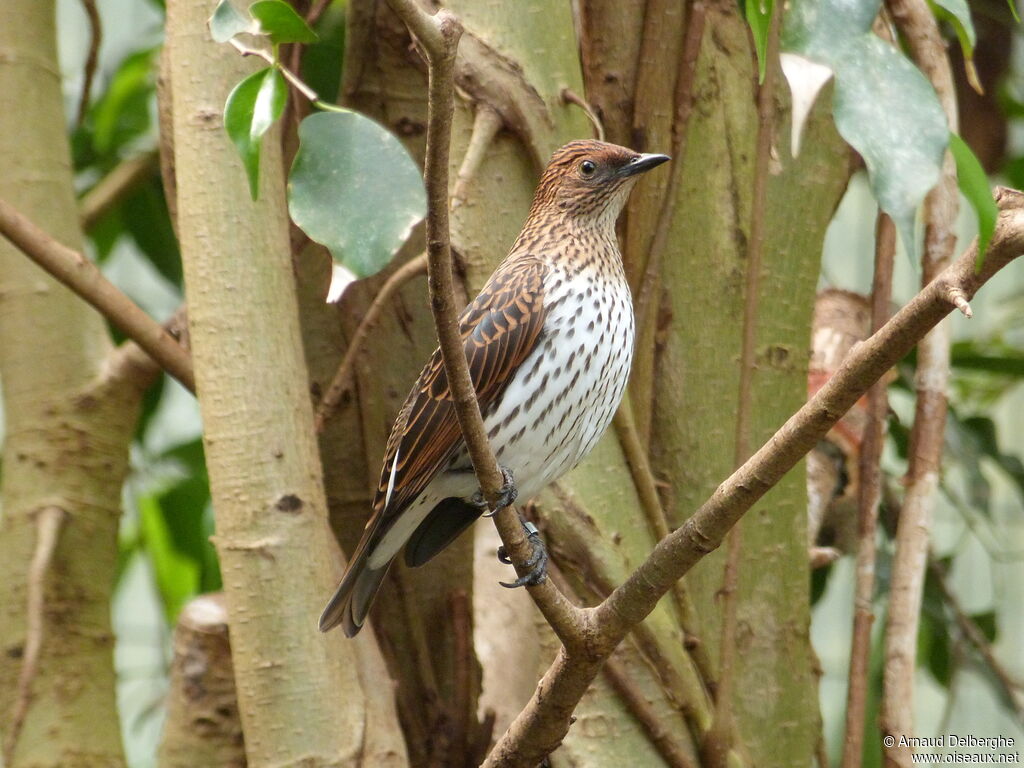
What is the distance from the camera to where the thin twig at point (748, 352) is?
2.37 m

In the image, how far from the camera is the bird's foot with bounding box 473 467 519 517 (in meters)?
1.69

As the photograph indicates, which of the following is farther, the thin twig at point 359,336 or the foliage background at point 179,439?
the foliage background at point 179,439

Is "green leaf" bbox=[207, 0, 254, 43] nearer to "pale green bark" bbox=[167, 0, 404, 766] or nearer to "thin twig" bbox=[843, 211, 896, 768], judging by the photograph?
"pale green bark" bbox=[167, 0, 404, 766]

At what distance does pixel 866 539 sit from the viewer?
2609 mm

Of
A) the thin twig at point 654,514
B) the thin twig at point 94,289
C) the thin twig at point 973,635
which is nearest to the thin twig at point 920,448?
the thin twig at point 654,514

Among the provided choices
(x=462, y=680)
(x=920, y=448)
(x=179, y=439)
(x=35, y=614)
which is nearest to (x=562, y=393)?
(x=462, y=680)

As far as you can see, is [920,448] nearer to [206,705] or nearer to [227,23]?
[206,705]

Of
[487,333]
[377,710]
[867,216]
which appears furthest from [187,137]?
[867,216]

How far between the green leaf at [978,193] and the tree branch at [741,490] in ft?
0.09

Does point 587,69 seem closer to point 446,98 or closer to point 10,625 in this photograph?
point 446,98

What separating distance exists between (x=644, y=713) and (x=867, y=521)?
2.32 feet

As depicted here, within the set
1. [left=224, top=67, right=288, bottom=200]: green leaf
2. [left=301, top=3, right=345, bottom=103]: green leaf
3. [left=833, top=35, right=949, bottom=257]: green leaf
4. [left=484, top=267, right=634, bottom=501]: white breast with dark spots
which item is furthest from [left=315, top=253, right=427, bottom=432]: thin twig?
[left=833, top=35, right=949, bottom=257]: green leaf

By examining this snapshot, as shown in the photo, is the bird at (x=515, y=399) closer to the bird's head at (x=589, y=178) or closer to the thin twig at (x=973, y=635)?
the bird's head at (x=589, y=178)

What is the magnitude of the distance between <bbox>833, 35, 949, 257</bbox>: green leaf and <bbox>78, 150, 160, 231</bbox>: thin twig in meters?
2.78
